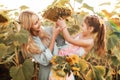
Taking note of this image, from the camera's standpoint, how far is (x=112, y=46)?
215 cm

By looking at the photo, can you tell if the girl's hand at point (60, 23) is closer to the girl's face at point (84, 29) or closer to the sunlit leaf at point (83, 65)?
the girl's face at point (84, 29)

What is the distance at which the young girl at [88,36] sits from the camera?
2.10 metres

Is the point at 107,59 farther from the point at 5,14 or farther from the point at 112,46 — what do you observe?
the point at 5,14

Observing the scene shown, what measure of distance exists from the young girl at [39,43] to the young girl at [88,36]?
3.1 inches

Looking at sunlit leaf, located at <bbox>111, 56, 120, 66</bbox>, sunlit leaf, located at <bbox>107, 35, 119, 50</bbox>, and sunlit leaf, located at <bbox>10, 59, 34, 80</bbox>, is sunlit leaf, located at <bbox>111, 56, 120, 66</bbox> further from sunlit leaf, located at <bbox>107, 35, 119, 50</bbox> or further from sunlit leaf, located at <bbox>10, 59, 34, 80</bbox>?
sunlit leaf, located at <bbox>10, 59, 34, 80</bbox>

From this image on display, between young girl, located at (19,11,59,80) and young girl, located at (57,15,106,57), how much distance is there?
8 centimetres

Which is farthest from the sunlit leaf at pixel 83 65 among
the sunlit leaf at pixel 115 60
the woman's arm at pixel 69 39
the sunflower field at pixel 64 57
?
A: the sunlit leaf at pixel 115 60

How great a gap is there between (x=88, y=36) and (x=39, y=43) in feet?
0.92

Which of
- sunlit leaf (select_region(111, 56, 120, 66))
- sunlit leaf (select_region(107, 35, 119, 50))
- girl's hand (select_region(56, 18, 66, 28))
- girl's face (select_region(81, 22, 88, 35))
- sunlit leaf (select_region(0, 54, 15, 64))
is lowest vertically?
sunlit leaf (select_region(111, 56, 120, 66))

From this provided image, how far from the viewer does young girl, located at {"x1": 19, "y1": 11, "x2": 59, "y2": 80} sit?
2.02 m

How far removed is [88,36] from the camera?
7.00ft

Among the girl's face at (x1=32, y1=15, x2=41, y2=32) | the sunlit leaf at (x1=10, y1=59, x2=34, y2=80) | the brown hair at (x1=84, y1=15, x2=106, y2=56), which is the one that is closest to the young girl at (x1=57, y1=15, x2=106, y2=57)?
the brown hair at (x1=84, y1=15, x2=106, y2=56)

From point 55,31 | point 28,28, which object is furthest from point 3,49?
point 55,31

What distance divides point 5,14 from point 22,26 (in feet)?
0.42
